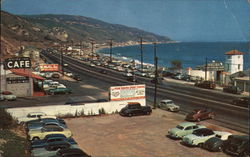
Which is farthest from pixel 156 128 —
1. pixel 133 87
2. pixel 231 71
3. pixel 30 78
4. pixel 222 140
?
pixel 231 71

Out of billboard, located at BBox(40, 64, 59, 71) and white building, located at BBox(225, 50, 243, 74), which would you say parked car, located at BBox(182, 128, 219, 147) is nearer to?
white building, located at BBox(225, 50, 243, 74)

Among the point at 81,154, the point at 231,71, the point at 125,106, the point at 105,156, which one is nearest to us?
the point at 81,154

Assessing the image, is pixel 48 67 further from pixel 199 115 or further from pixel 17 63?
pixel 199 115

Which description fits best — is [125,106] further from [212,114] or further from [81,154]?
[81,154]

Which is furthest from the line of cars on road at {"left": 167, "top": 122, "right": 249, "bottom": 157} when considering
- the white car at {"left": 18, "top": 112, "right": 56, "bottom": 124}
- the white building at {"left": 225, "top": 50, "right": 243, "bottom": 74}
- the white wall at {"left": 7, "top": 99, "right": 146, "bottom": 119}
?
the white building at {"left": 225, "top": 50, "right": 243, "bottom": 74}

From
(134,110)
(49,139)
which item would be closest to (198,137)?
(49,139)

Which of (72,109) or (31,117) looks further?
(72,109)

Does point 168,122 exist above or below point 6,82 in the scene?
below
